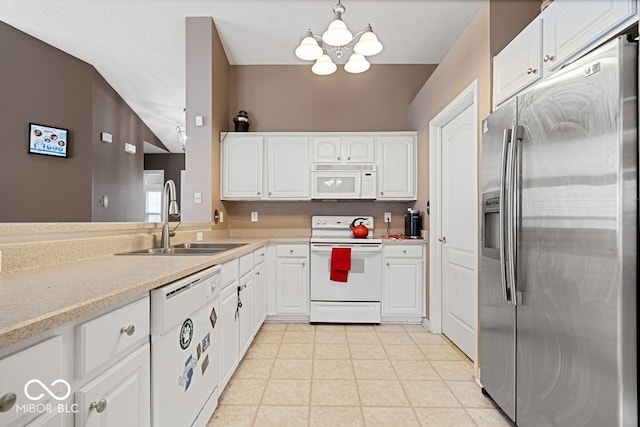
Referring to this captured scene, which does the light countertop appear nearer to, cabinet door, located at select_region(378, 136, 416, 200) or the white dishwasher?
the white dishwasher

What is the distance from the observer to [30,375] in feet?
2.20

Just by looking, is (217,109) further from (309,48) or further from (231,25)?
(309,48)

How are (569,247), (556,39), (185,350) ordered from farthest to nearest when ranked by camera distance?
1. (556,39)
2. (185,350)
3. (569,247)

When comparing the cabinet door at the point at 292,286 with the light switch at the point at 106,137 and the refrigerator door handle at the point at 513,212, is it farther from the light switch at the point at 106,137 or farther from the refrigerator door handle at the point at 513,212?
the light switch at the point at 106,137

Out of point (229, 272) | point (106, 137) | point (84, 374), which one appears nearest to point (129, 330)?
point (84, 374)

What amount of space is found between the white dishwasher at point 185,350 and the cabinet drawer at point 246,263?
1.92 ft

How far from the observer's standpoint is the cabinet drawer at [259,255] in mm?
2895

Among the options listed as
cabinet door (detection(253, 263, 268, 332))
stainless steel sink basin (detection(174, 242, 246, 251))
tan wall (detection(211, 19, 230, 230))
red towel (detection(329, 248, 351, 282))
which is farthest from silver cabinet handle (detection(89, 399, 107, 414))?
tan wall (detection(211, 19, 230, 230))

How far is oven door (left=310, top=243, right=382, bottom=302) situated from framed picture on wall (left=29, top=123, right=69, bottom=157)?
11.1 ft

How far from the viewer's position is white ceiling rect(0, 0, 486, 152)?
10.5 ft

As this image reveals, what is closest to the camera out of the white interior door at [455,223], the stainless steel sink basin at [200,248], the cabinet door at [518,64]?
the cabinet door at [518,64]

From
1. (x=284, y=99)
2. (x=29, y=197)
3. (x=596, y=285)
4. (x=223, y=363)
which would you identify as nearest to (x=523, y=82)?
(x=596, y=285)

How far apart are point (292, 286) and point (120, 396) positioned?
8.33 feet

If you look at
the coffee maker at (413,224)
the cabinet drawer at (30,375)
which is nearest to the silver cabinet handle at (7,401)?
the cabinet drawer at (30,375)
